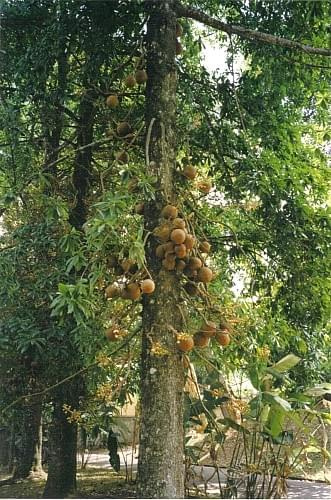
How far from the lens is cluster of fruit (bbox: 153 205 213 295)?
1.04 metres

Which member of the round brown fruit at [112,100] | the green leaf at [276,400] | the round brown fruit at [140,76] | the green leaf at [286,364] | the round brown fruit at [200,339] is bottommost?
the green leaf at [276,400]

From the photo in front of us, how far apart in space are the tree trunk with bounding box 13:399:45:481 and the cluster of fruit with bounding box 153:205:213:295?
0.80 m

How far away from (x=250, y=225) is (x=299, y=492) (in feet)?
2.98

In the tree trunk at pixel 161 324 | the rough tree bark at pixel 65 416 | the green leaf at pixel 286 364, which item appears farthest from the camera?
the rough tree bark at pixel 65 416

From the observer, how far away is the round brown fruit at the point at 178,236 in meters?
1.03

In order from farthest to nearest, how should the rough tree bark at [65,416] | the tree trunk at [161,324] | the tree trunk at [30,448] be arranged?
the tree trunk at [30,448] → the rough tree bark at [65,416] → the tree trunk at [161,324]

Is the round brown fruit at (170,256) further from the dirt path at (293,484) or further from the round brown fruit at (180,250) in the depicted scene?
the dirt path at (293,484)

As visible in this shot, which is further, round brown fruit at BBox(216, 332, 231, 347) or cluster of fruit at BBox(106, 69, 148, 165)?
cluster of fruit at BBox(106, 69, 148, 165)

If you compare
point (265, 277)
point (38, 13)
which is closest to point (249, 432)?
point (265, 277)

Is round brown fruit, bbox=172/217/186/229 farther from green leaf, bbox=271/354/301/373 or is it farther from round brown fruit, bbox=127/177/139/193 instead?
green leaf, bbox=271/354/301/373

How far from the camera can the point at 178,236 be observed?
1.03m

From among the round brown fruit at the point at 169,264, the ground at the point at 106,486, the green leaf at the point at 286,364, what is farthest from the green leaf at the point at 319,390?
the round brown fruit at the point at 169,264

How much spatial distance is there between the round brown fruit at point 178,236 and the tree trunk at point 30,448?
33.6 inches

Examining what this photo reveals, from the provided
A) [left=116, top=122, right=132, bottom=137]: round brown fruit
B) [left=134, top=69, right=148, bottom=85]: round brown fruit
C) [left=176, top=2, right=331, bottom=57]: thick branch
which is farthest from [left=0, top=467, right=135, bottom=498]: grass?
[left=176, top=2, right=331, bottom=57]: thick branch
